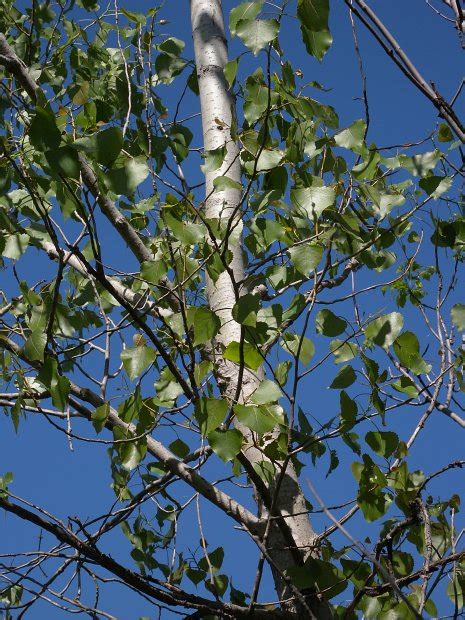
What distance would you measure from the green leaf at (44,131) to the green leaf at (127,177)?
16 centimetres

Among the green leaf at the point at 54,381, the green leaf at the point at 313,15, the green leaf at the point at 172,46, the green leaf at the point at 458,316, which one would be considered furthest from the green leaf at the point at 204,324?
the green leaf at the point at 172,46

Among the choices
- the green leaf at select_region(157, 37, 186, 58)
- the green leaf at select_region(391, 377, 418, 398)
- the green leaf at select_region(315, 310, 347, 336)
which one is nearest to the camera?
the green leaf at select_region(315, 310, 347, 336)

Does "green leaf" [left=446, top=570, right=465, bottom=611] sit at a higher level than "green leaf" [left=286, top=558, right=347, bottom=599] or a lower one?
higher

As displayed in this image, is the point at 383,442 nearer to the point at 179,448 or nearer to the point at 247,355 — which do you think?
the point at 247,355

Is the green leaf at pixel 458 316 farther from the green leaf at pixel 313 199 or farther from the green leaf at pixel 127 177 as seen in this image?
the green leaf at pixel 127 177

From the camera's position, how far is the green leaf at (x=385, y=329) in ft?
4.88

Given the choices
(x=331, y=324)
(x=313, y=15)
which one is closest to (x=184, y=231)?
(x=331, y=324)

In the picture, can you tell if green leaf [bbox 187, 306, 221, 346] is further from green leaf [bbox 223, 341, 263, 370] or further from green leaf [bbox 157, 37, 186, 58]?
green leaf [bbox 157, 37, 186, 58]

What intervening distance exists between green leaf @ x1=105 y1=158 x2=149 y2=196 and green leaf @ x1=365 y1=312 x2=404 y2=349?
544mm

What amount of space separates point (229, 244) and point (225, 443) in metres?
0.41

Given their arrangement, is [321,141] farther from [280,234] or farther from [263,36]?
[263,36]

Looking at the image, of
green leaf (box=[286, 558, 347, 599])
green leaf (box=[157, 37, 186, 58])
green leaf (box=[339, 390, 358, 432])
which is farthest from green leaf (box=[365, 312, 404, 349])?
green leaf (box=[157, 37, 186, 58])

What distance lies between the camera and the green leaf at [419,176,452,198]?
1.58 meters

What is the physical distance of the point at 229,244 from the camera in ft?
5.09
